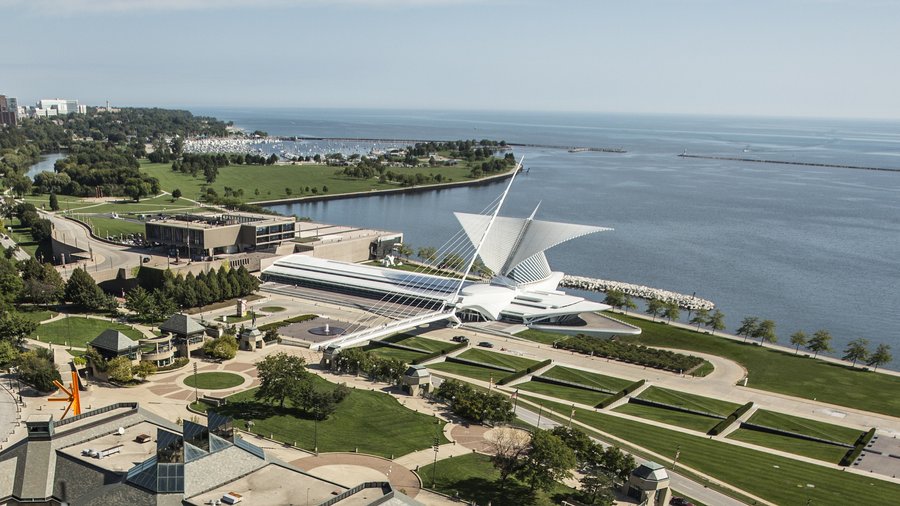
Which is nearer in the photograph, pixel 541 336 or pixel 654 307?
pixel 541 336

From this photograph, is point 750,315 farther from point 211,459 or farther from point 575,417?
point 211,459

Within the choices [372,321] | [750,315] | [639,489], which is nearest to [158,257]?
[372,321]

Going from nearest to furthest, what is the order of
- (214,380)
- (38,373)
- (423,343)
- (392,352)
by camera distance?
(38,373) → (214,380) → (392,352) → (423,343)

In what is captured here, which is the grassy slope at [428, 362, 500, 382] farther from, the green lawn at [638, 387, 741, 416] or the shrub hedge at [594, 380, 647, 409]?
the green lawn at [638, 387, 741, 416]

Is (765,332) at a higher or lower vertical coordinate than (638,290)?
higher

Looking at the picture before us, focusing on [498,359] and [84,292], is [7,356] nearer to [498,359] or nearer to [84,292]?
[84,292]

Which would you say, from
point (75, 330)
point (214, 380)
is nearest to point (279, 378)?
point (214, 380)

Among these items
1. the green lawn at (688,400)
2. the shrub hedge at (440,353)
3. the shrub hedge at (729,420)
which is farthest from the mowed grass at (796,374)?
the shrub hedge at (440,353)

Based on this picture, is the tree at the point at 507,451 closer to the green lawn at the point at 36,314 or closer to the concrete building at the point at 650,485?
the concrete building at the point at 650,485
